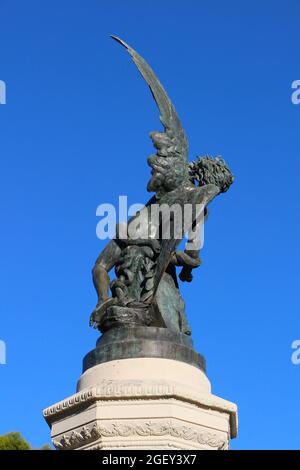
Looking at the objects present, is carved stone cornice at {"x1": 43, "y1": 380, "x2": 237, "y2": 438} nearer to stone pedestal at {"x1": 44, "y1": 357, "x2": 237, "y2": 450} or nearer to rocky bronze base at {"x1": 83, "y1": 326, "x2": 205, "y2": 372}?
stone pedestal at {"x1": 44, "y1": 357, "x2": 237, "y2": 450}

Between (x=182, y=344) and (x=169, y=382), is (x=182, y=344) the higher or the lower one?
the higher one

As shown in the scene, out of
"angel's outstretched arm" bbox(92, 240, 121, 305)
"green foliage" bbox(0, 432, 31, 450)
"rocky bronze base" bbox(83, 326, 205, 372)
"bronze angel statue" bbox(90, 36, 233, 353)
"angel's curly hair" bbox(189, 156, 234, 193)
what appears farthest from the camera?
"green foliage" bbox(0, 432, 31, 450)

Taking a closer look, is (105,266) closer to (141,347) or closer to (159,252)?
(159,252)

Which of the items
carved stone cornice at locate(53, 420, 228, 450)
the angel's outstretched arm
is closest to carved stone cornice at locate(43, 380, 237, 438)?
carved stone cornice at locate(53, 420, 228, 450)

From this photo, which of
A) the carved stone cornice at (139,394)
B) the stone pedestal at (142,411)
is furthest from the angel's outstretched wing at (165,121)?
the carved stone cornice at (139,394)

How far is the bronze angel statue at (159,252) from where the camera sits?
29.9ft

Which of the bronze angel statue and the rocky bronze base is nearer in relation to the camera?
the rocky bronze base

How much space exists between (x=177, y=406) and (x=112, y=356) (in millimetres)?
967

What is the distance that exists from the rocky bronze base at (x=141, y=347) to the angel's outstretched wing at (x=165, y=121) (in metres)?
2.43

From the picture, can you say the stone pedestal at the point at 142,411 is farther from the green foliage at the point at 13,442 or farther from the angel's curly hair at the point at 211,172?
the green foliage at the point at 13,442

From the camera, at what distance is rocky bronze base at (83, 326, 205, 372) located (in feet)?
28.2
